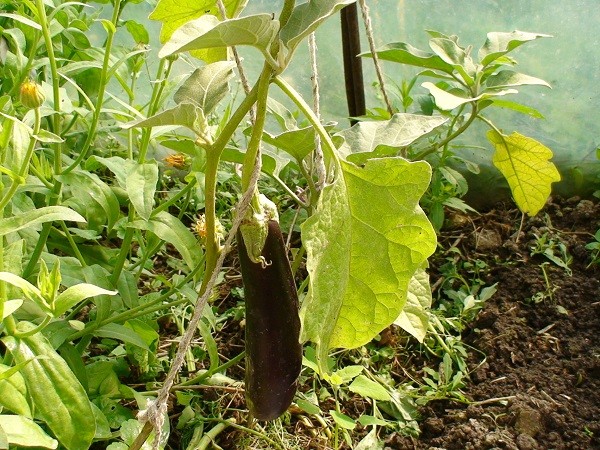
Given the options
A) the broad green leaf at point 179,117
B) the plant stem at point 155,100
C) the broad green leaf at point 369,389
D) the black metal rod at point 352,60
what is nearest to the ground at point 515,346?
the broad green leaf at point 369,389

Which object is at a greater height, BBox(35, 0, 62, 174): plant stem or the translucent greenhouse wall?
BBox(35, 0, 62, 174): plant stem

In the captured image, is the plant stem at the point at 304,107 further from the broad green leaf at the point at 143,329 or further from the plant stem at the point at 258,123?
the broad green leaf at the point at 143,329

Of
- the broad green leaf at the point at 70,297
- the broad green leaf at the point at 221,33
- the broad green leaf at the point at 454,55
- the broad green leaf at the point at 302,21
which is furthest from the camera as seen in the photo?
the broad green leaf at the point at 454,55

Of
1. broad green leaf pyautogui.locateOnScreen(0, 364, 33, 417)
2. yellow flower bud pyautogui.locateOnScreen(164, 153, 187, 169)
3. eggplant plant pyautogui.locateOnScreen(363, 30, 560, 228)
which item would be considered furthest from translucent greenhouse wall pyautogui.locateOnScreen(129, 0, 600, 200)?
broad green leaf pyautogui.locateOnScreen(0, 364, 33, 417)

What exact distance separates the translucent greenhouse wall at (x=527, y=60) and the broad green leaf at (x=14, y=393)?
1.18 meters

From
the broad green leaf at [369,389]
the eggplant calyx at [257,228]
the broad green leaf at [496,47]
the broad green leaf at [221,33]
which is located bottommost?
the broad green leaf at [369,389]

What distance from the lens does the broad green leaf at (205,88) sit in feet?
2.56

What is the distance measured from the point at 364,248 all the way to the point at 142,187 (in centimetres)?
41

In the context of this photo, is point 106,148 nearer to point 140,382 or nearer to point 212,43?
point 140,382

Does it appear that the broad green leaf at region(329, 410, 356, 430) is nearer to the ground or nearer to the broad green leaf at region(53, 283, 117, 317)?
the ground

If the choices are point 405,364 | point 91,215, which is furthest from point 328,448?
point 91,215

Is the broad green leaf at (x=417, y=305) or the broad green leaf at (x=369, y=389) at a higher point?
the broad green leaf at (x=417, y=305)

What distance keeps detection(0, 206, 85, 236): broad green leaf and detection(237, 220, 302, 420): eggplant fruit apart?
0.63 ft

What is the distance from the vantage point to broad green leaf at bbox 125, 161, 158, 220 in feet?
3.25
